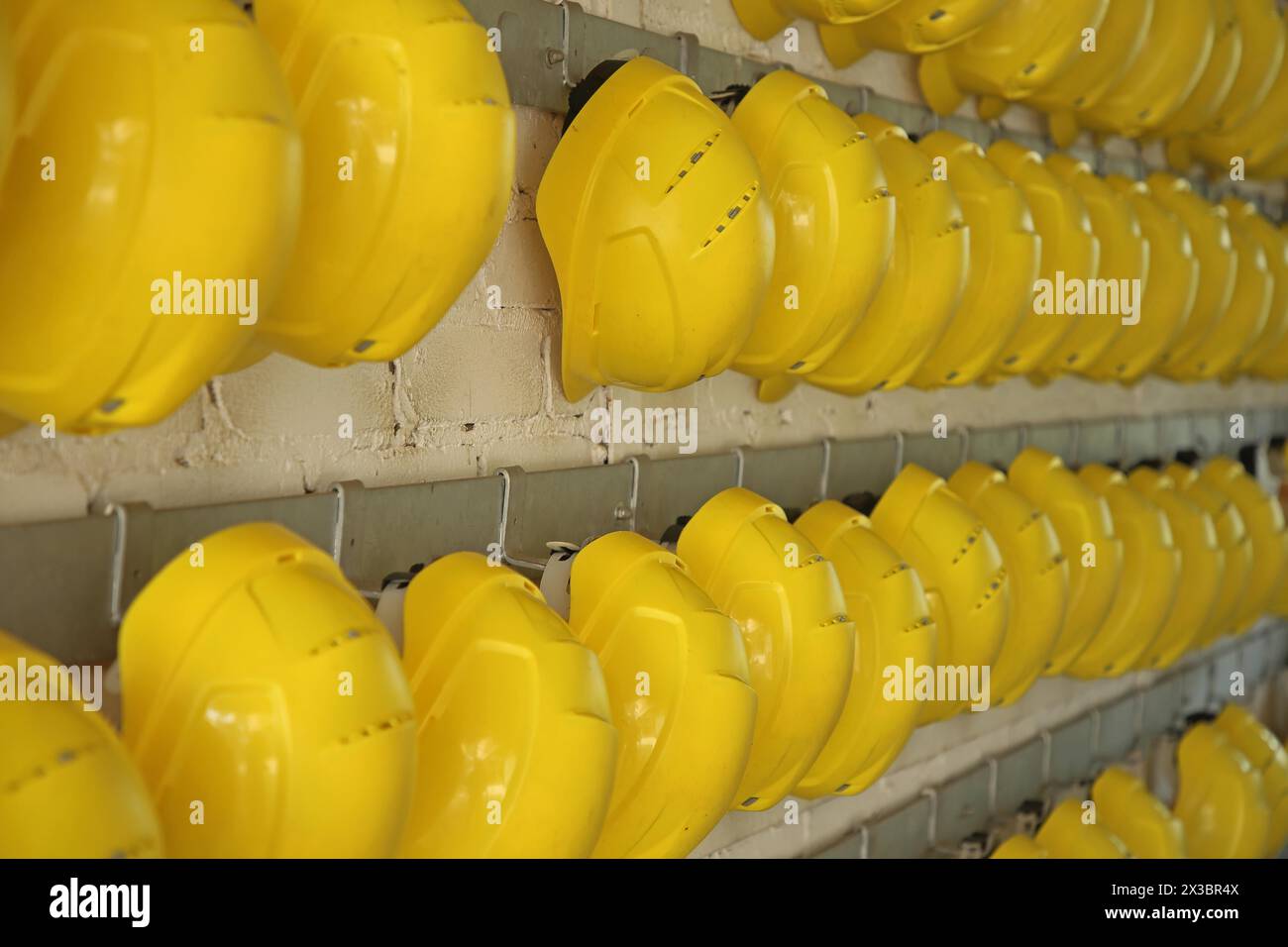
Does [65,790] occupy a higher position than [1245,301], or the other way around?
[1245,301]

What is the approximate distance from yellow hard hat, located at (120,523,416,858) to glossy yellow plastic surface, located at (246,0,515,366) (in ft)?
0.54

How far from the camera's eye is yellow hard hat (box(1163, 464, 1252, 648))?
193 centimetres

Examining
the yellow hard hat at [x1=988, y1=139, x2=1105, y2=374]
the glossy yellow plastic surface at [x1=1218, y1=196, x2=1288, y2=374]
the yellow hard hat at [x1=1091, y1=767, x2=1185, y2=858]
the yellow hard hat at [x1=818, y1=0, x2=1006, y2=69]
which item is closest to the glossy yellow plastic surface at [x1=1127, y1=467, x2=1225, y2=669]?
the yellow hard hat at [x1=1091, y1=767, x2=1185, y2=858]

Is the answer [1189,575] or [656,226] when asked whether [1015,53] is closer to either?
[656,226]

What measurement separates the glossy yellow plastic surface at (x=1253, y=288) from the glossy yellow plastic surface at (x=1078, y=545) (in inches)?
20.4

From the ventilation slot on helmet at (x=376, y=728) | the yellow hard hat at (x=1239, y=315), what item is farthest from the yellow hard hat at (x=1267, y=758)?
the ventilation slot on helmet at (x=376, y=728)

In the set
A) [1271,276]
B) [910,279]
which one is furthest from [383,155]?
[1271,276]

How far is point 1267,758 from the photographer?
6.92ft

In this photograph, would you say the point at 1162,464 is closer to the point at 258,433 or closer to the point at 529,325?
the point at 529,325

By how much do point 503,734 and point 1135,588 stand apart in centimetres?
117

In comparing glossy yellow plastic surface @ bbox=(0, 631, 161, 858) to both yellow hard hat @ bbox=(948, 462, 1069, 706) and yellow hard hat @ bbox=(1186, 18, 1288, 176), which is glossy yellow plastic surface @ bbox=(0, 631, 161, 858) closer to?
yellow hard hat @ bbox=(948, 462, 1069, 706)

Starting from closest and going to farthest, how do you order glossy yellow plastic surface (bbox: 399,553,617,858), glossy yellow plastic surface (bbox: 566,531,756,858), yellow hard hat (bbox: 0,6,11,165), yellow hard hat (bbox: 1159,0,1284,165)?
yellow hard hat (bbox: 0,6,11,165) < glossy yellow plastic surface (bbox: 399,553,617,858) < glossy yellow plastic surface (bbox: 566,531,756,858) < yellow hard hat (bbox: 1159,0,1284,165)
